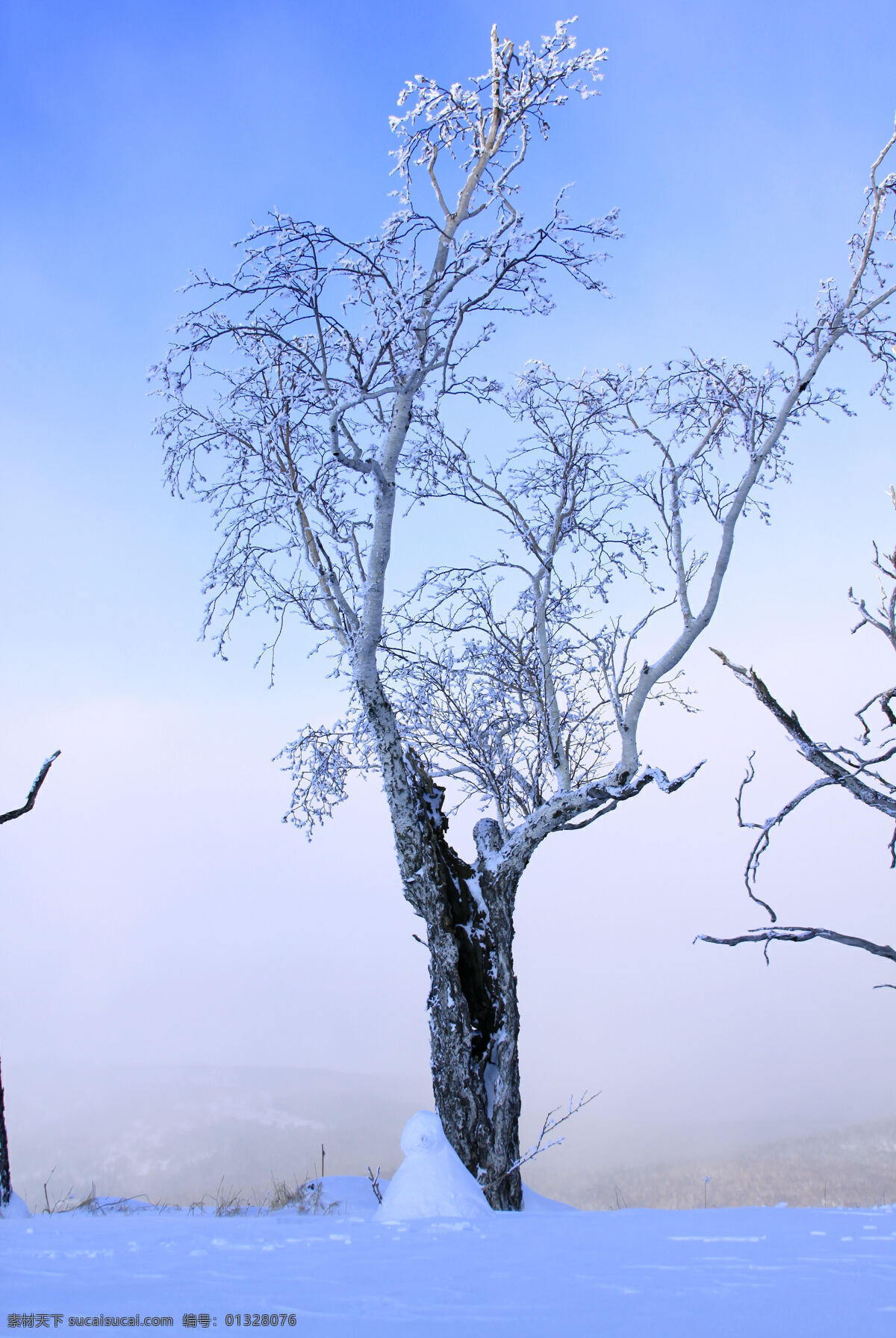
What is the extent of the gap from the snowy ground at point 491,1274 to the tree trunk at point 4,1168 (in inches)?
172

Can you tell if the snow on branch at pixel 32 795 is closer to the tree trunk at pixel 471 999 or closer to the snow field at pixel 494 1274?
the tree trunk at pixel 471 999

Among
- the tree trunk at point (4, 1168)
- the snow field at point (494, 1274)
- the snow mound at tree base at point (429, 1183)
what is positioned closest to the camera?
the snow field at point (494, 1274)

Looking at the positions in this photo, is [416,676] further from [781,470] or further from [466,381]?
[781,470]

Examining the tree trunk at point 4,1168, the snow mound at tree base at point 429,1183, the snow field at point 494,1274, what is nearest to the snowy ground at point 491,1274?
the snow field at point 494,1274

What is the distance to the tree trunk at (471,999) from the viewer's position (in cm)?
839

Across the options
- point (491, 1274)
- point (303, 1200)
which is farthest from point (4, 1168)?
point (491, 1274)

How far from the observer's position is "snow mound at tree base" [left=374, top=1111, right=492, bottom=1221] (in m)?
5.05

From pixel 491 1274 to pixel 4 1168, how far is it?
659cm

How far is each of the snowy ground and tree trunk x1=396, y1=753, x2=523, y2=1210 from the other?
4627mm

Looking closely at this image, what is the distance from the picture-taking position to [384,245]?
7.93m

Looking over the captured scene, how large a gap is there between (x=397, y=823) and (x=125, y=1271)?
587 cm

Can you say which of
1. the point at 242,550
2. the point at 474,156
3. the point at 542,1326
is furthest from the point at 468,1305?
the point at 474,156

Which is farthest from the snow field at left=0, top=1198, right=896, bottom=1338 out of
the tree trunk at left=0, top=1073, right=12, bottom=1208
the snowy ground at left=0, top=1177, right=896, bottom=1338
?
the tree trunk at left=0, top=1073, right=12, bottom=1208

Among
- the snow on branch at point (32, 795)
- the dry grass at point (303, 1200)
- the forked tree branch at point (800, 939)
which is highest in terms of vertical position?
the snow on branch at point (32, 795)
